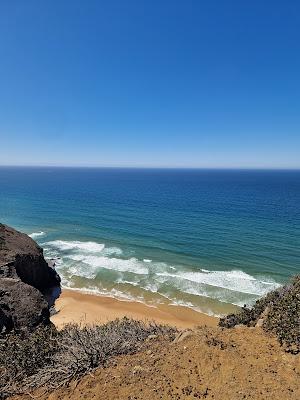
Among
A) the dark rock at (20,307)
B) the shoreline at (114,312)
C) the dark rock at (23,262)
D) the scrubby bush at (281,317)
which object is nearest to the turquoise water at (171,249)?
the shoreline at (114,312)

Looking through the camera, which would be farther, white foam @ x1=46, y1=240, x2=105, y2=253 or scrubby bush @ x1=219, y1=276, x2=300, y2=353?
white foam @ x1=46, y1=240, x2=105, y2=253

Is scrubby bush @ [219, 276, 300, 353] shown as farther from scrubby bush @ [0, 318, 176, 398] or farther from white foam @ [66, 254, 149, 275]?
white foam @ [66, 254, 149, 275]

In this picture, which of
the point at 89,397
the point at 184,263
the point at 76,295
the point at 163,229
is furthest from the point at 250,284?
the point at 89,397

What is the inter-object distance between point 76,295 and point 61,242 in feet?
53.5

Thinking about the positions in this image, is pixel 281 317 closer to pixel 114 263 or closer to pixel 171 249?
pixel 114 263

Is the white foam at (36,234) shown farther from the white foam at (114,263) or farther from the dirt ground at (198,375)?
the dirt ground at (198,375)

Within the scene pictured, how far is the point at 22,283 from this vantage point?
67.0 feet

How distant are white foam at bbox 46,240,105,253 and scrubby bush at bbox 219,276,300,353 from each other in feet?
89.9

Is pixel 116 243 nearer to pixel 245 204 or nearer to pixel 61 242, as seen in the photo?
pixel 61 242

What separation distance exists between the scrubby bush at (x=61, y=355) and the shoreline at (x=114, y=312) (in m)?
12.1

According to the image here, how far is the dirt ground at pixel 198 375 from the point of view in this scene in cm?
745

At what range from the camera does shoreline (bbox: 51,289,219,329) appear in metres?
23.0

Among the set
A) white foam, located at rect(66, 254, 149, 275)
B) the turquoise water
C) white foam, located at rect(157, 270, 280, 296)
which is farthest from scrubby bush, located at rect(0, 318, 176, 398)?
white foam, located at rect(66, 254, 149, 275)

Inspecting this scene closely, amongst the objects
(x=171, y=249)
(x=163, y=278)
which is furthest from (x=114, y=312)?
(x=171, y=249)
